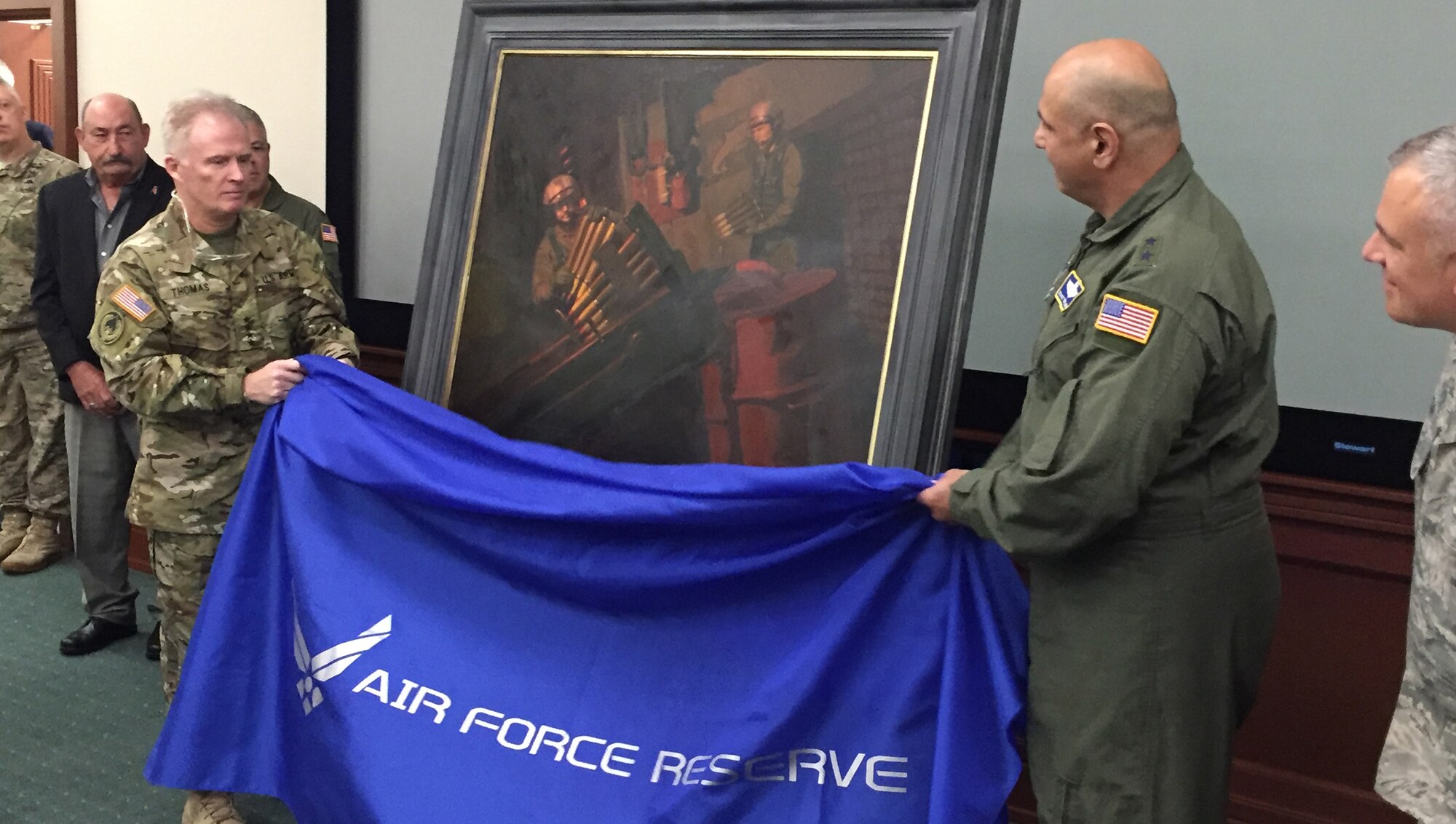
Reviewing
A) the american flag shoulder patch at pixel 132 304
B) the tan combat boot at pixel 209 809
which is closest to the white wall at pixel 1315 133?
the american flag shoulder patch at pixel 132 304

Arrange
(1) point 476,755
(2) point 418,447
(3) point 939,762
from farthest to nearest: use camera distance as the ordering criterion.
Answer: (2) point 418,447, (1) point 476,755, (3) point 939,762

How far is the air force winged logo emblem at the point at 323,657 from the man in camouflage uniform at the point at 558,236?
679 mm

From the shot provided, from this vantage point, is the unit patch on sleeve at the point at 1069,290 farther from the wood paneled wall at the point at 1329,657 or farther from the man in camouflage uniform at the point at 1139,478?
the wood paneled wall at the point at 1329,657

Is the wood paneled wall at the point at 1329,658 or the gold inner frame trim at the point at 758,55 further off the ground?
the gold inner frame trim at the point at 758,55

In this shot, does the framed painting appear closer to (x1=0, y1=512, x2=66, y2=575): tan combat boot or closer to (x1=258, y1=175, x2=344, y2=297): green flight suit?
(x1=258, y1=175, x2=344, y2=297): green flight suit

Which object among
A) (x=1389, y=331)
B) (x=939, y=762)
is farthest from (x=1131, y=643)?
(x=1389, y=331)

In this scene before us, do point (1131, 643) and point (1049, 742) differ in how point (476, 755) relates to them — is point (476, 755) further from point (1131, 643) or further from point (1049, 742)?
point (1131, 643)

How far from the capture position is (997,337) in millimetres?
2457

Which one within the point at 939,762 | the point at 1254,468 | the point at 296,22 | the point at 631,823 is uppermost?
the point at 296,22

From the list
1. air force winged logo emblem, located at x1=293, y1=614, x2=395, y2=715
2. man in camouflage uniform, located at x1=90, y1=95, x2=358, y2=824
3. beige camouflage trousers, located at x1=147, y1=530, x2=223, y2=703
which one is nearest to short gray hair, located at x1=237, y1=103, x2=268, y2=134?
man in camouflage uniform, located at x1=90, y1=95, x2=358, y2=824

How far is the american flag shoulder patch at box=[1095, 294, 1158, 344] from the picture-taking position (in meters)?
1.45

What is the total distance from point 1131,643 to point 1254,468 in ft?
0.98

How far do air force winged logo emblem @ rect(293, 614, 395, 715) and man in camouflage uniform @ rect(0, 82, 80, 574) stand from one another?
2.01m

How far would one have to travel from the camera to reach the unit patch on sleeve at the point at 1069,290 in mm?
1595
